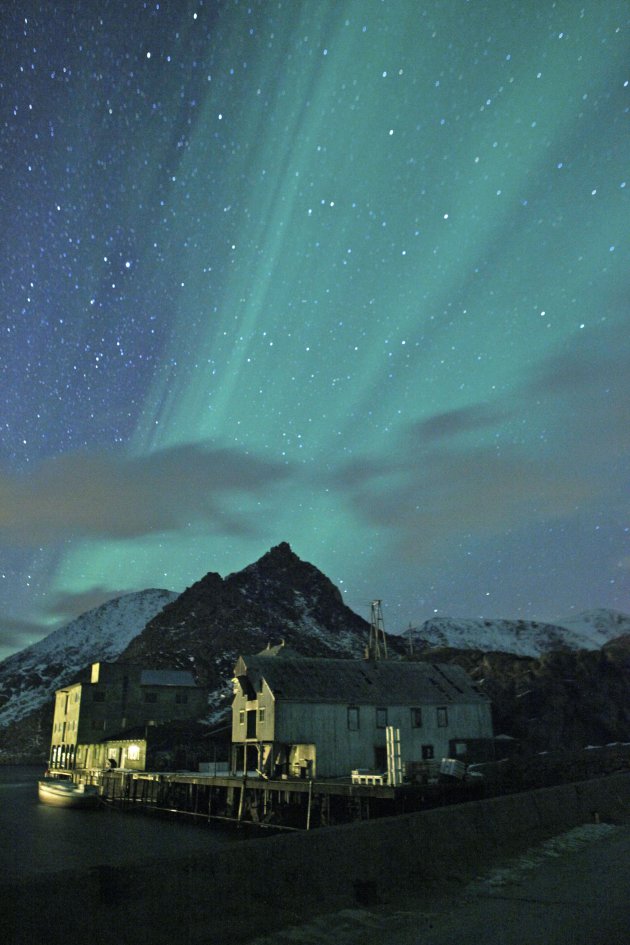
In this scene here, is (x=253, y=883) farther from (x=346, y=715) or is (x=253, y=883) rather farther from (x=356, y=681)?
(x=356, y=681)

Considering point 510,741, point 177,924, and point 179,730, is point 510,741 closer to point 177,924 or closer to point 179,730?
point 179,730

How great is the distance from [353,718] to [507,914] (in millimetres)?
52555

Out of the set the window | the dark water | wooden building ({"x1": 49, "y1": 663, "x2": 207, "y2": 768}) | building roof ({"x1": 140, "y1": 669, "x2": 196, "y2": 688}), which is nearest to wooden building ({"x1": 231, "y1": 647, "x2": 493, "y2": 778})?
the window

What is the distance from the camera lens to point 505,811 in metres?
12.6

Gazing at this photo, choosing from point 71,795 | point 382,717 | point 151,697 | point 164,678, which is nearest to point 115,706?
point 151,697

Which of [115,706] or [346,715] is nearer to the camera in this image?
[346,715]

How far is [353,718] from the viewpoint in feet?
191

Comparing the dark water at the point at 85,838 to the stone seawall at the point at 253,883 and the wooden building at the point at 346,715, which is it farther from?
the stone seawall at the point at 253,883

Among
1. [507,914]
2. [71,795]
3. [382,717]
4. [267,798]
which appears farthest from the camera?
[71,795]

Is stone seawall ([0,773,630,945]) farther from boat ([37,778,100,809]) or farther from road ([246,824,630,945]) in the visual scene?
boat ([37,778,100,809])

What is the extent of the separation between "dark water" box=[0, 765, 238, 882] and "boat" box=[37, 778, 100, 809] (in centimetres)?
115

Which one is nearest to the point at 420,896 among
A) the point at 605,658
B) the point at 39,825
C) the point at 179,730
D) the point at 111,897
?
the point at 111,897

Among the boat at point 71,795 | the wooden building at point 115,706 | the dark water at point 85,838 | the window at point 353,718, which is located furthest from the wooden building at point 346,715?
the wooden building at point 115,706

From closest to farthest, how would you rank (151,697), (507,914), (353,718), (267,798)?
(507,914)
(267,798)
(353,718)
(151,697)
